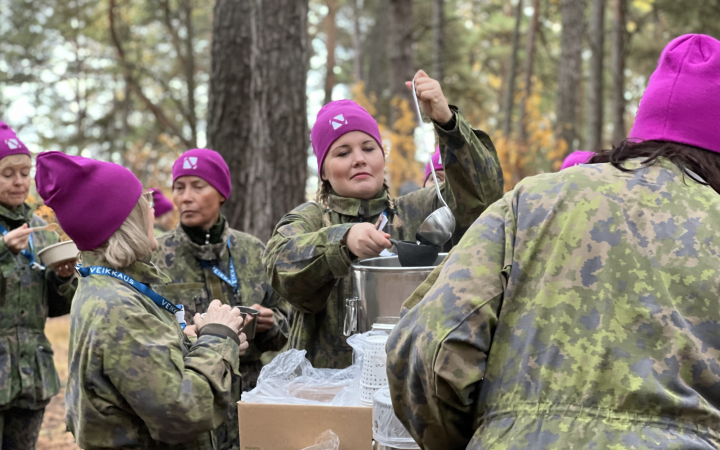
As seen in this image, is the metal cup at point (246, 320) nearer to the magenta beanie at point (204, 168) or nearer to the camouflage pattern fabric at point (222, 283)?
the camouflage pattern fabric at point (222, 283)

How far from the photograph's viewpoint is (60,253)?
3893 mm

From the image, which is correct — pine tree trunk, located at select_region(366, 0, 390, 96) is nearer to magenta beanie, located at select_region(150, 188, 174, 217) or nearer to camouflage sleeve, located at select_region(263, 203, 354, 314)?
magenta beanie, located at select_region(150, 188, 174, 217)

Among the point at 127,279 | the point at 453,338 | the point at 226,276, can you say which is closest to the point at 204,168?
the point at 226,276

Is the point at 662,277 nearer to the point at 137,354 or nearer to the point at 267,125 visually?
the point at 137,354

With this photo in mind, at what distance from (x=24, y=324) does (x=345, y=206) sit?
8.22 ft

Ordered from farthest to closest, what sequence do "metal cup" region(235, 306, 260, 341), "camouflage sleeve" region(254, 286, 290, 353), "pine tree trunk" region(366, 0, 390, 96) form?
1. "pine tree trunk" region(366, 0, 390, 96)
2. "camouflage sleeve" region(254, 286, 290, 353)
3. "metal cup" region(235, 306, 260, 341)

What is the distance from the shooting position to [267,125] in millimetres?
5914

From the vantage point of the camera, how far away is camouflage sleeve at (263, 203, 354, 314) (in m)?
2.61

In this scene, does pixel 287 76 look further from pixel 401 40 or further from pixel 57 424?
pixel 401 40

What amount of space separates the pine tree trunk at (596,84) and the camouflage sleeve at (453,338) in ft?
33.9

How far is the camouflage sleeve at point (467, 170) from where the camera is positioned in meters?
2.78

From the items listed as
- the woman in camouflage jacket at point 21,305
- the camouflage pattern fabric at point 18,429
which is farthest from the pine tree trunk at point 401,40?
the camouflage pattern fabric at point 18,429

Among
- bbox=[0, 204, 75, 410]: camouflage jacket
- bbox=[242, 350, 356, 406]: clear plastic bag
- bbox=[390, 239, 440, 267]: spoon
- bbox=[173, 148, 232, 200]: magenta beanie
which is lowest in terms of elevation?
bbox=[0, 204, 75, 410]: camouflage jacket

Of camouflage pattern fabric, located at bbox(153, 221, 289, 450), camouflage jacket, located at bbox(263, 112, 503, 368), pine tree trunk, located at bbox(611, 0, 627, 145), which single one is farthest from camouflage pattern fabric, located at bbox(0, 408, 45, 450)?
pine tree trunk, located at bbox(611, 0, 627, 145)
